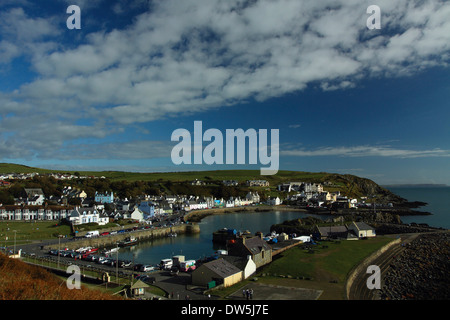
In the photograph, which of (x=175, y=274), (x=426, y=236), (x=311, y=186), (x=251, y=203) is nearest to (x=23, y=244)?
(x=175, y=274)

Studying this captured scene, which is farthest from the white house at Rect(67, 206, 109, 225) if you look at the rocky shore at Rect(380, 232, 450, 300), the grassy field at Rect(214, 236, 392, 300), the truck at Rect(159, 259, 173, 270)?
the rocky shore at Rect(380, 232, 450, 300)

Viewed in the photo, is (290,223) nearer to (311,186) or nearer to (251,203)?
(251,203)

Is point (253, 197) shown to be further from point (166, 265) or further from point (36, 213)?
point (166, 265)

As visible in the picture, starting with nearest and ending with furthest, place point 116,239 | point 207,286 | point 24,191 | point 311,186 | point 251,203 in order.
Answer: point 207,286 < point 116,239 < point 24,191 < point 251,203 < point 311,186

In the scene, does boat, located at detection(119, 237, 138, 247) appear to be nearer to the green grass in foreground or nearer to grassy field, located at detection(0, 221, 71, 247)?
grassy field, located at detection(0, 221, 71, 247)

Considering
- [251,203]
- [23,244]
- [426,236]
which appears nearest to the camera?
[23,244]
